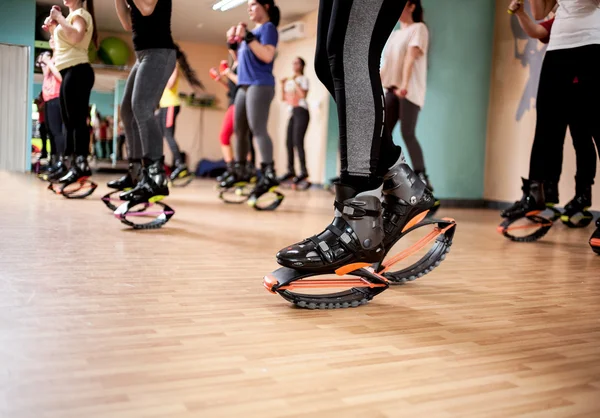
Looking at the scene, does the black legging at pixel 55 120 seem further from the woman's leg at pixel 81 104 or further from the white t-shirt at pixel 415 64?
the white t-shirt at pixel 415 64

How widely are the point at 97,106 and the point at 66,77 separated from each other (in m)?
7.67

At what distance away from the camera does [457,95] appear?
5.39 metres

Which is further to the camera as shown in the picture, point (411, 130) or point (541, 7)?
point (411, 130)

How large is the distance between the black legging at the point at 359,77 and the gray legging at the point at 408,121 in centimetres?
260

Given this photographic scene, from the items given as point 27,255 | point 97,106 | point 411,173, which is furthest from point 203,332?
point 97,106

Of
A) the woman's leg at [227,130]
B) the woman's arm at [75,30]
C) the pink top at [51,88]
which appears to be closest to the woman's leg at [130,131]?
the woman's arm at [75,30]

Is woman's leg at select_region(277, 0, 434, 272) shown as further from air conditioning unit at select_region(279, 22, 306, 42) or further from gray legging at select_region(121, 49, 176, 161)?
air conditioning unit at select_region(279, 22, 306, 42)

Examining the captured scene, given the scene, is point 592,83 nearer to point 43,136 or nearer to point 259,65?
point 259,65

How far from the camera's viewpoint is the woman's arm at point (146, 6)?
8.50ft

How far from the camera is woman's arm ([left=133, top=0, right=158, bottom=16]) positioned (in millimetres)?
2592

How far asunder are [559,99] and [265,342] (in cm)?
206

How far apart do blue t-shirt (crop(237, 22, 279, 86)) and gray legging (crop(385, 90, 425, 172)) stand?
80 cm

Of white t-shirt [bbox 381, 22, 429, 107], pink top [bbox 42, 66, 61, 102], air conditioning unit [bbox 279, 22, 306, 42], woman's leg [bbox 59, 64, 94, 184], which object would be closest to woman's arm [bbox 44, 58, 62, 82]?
pink top [bbox 42, 66, 61, 102]

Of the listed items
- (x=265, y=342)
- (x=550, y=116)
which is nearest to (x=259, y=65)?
(x=550, y=116)
